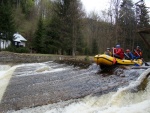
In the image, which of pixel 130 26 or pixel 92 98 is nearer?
pixel 92 98

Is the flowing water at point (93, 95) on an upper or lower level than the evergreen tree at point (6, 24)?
lower

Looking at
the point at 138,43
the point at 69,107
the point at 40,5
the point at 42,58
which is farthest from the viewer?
the point at 40,5

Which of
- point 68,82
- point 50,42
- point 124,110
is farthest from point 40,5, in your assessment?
point 124,110

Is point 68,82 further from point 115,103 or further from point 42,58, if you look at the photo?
point 42,58

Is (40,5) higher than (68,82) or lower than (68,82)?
higher

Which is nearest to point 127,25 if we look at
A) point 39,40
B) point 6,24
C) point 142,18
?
point 142,18

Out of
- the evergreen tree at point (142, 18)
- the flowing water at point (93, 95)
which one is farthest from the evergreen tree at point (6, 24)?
Result: the flowing water at point (93, 95)

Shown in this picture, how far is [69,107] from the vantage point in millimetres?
8266

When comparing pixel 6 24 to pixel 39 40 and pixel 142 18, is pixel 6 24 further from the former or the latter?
pixel 142 18

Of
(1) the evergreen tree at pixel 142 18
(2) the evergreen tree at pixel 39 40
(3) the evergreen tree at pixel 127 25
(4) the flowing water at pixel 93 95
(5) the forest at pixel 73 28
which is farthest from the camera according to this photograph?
(1) the evergreen tree at pixel 142 18

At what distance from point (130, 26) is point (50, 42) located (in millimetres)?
14465

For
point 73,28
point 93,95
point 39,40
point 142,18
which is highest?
point 142,18

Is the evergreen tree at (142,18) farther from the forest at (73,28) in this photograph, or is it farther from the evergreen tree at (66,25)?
the evergreen tree at (66,25)

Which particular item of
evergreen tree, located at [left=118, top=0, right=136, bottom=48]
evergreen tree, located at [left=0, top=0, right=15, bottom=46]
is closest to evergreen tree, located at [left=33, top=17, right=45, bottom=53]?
evergreen tree, located at [left=0, top=0, right=15, bottom=46]
